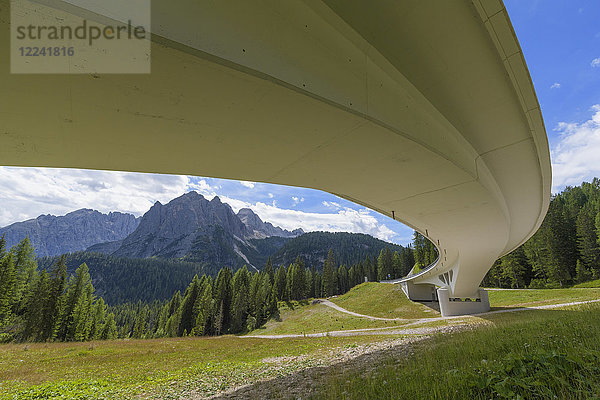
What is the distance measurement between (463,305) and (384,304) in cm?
1582

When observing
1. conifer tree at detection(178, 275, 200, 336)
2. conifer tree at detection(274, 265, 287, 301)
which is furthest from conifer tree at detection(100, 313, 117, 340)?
conifer tree at detection(274, 265, 287, 301)

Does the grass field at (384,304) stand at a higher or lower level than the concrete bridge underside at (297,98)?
lower

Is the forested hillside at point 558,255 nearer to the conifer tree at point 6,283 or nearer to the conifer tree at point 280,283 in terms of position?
the conifer tree at point 280,283

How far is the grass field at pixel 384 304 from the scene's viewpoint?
39.5 meters

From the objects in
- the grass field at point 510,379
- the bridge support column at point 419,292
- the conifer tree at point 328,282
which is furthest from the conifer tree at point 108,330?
the grass field at point 510,379

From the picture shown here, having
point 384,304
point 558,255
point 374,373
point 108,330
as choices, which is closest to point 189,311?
point 108,330

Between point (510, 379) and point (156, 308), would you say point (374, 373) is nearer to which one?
point (510, 379)

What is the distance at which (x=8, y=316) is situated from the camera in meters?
40.2

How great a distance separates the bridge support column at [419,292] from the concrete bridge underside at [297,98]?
4798cm

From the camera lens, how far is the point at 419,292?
49.6 meters

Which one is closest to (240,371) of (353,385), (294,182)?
(353,385)

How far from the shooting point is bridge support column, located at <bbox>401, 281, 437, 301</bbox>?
48969 mm

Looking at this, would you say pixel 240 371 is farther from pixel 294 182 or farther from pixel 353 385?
pixel 294 182

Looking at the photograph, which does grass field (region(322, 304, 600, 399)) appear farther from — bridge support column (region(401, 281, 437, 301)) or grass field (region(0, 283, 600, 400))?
bridge support column (region(401, 281, 437, 301))
